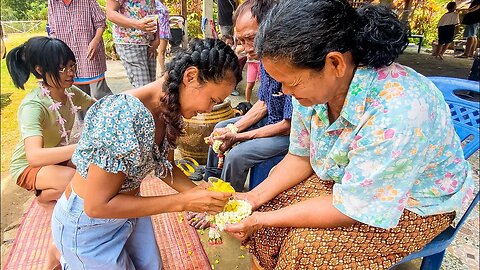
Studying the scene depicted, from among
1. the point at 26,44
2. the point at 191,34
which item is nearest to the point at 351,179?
the point at 26,44

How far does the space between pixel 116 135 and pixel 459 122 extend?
1.81m

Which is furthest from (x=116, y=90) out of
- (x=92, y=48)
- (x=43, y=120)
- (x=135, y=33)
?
(x=43, y=120)

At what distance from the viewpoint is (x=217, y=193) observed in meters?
1.60

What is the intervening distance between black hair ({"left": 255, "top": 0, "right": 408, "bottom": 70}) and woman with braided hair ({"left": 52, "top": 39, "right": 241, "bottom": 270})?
26cm

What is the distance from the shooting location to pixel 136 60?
12.3ft

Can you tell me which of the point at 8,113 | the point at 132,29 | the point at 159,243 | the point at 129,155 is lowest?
the point at 159,243

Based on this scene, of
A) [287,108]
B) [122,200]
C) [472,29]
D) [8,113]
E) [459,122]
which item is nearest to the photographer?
[122,200]

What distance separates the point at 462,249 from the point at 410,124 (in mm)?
1760

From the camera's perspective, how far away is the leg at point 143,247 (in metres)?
1.89

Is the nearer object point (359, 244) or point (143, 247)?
point (359, 244)

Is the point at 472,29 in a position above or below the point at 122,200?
above

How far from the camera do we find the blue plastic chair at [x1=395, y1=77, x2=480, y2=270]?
168 centimetres

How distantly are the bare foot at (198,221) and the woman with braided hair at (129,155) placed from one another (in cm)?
96

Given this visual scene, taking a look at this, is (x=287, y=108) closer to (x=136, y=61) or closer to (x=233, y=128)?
(x=233, y=128)
